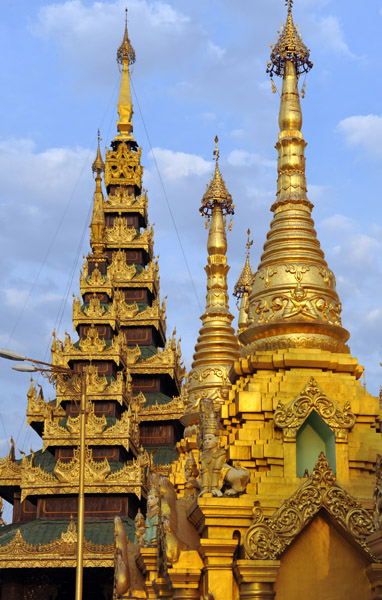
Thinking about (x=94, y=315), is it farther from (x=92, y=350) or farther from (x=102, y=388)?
(x=102, y=388)

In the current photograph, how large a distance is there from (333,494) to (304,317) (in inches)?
181

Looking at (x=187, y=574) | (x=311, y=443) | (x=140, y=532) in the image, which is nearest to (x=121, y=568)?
(x=140, y=532)

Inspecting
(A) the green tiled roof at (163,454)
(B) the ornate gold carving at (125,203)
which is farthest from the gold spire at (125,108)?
(A) the green tiled roof at (163,454)

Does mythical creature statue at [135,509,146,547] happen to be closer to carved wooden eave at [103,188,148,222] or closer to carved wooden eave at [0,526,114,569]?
carved wooden eave at [0,526,114,569]

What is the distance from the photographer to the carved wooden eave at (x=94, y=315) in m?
49.2

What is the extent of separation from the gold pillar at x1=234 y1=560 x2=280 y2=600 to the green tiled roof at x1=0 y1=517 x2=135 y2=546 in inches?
957

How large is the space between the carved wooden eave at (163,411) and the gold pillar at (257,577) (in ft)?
104

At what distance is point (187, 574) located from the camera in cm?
1719

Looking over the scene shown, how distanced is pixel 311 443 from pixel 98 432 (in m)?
26.1

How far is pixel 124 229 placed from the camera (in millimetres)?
55875

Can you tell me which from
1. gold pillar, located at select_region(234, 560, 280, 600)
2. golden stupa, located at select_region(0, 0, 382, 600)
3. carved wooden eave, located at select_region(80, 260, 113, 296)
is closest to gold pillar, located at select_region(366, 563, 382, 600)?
golden stupa, located at select_region(0, 0, 382, 600)

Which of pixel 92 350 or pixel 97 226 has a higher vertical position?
pixel 97 226

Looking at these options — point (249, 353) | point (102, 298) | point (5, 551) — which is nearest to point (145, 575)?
point (249, 353)

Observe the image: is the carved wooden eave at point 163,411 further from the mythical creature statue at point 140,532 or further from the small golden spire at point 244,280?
the mythical creature statue at point 140,532
